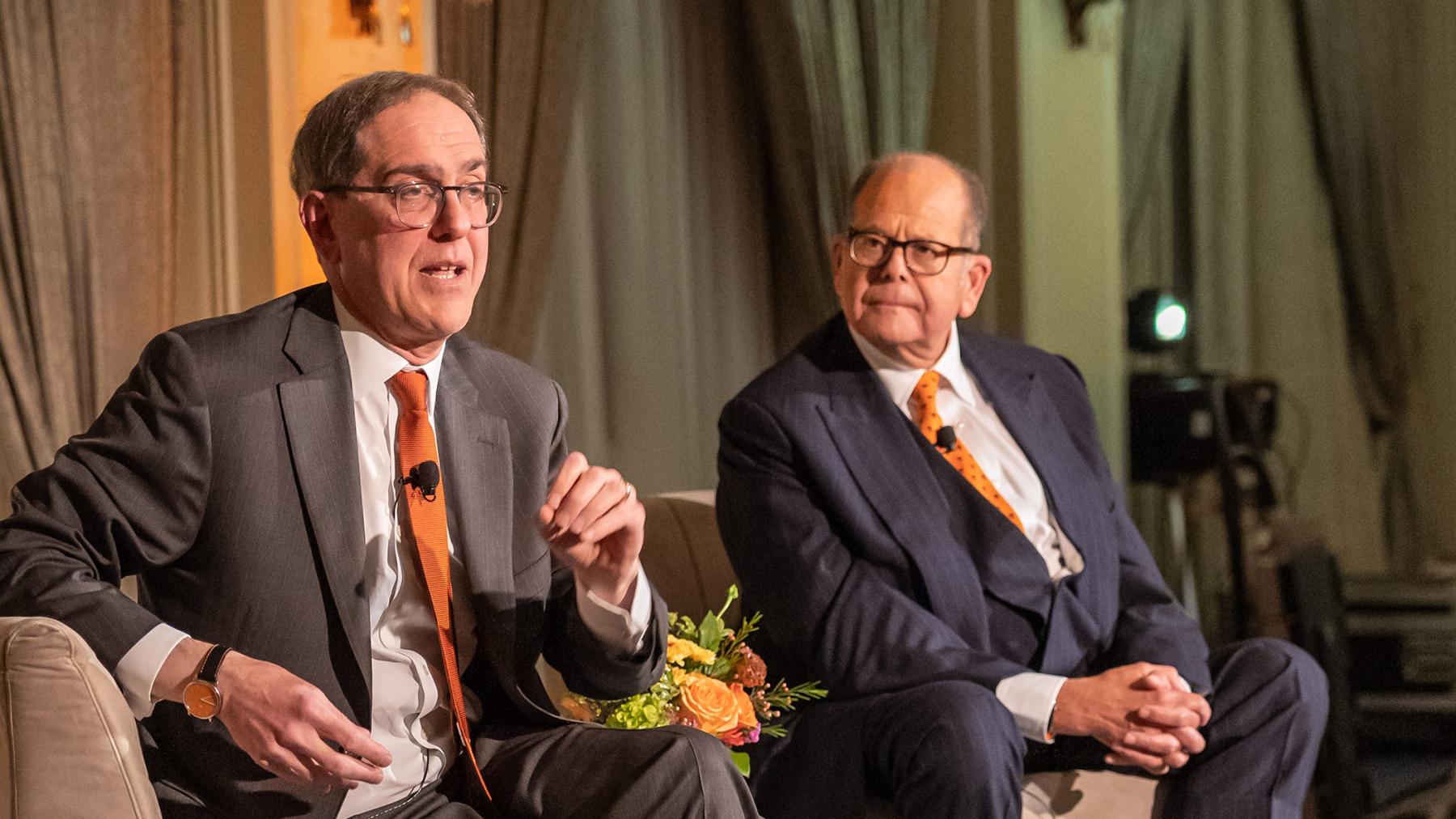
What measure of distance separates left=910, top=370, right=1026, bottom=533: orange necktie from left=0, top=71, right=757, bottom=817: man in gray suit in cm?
96

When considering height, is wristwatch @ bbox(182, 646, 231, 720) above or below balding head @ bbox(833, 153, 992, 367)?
below

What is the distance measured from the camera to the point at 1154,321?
4.98 meters

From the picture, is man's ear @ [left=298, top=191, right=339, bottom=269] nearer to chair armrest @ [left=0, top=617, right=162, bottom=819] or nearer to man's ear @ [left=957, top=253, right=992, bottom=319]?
chair armrest @ [left=0, top=617, right=162, bottom=819]

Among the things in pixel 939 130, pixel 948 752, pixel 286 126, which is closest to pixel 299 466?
pixel 948 752

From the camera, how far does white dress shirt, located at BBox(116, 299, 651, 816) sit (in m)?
1.77

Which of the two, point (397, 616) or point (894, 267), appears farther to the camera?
point (894, 267)

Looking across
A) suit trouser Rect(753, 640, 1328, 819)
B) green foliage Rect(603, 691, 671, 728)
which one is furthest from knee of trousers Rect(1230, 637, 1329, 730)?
green foliage Rect(603, 691, 671, 728)

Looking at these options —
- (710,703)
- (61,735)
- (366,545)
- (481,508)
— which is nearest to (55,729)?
(61,735)

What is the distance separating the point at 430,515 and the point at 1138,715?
128 centimetres

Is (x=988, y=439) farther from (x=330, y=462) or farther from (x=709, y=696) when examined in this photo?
(x=330, y=462)

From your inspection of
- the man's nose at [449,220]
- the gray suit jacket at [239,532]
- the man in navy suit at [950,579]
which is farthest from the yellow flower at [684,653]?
the man's nose at [449,220]

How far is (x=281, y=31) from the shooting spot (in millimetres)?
3629

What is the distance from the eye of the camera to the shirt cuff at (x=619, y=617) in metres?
1.82

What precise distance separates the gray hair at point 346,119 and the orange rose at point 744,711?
100 cm
